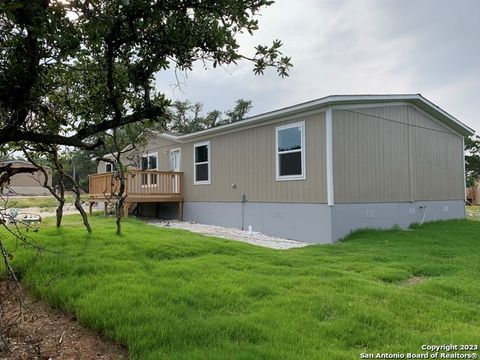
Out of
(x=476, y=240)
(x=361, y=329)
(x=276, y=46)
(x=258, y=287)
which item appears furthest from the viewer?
(x=476, y=240)

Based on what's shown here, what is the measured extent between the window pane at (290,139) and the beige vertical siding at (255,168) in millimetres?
217

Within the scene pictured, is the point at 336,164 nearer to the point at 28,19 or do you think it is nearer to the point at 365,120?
the point at 365,120

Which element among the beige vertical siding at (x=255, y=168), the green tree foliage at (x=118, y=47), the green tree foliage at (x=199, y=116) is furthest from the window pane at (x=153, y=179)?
the green tree foliage at (x=199, y=116)

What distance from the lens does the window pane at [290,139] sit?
9164mm

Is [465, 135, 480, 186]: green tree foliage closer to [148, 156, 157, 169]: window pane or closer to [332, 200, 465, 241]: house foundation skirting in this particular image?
[332, 200, 465, 241]: house foundation skirting

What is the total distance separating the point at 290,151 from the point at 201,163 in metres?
4.21

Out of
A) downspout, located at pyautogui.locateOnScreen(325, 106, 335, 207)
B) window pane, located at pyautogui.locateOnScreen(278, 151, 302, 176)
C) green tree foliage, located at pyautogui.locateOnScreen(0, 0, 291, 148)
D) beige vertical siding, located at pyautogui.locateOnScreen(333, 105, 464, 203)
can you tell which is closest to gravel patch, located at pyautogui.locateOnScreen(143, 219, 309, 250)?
downspout, located at pyautogui.locateOnScreen(325, 106, 335, 207)

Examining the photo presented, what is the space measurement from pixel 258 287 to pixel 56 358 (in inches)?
73.7

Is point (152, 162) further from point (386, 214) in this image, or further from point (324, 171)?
point (386, 214)

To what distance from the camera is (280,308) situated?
3.30m

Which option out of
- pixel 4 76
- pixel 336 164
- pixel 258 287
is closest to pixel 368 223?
pixel 336 164

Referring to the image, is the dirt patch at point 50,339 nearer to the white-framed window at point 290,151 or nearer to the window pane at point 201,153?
the white-framed window at point 290,151

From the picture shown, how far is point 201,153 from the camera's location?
12906 mm

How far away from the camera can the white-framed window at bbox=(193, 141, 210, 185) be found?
41.1 feet
